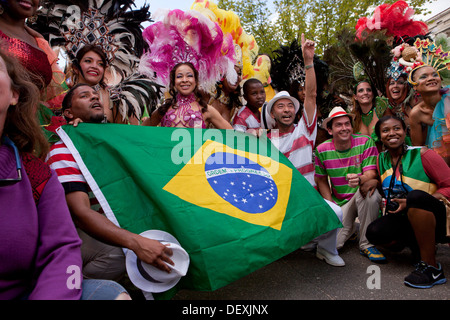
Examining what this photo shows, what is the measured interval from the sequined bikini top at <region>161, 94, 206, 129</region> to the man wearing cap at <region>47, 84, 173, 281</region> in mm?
846

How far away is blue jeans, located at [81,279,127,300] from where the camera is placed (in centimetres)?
118

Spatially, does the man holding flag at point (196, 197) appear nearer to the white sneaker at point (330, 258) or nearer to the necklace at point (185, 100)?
the white sneaker at point (330, 258)

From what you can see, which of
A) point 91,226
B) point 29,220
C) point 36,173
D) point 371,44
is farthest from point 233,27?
point 29,220

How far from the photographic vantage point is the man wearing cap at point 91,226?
5.73 feet

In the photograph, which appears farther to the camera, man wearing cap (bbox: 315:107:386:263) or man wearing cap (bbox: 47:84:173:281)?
man wearing cap (bbox: 315:107:386:263)

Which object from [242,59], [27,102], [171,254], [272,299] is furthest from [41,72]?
[242,59]

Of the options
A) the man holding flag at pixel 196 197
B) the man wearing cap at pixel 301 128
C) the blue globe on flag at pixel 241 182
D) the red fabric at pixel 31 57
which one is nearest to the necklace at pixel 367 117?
the man wearing cap at pixel 301 128

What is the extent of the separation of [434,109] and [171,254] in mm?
3282

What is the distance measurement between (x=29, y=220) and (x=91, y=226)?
2.24 ft

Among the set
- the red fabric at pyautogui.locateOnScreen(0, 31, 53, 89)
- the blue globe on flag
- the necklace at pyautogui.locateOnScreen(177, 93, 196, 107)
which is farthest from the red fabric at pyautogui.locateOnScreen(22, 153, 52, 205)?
the necklace at pyautogui.locateOnScreen(177, 93, 196, 107)

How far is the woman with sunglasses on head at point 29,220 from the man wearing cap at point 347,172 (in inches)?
106

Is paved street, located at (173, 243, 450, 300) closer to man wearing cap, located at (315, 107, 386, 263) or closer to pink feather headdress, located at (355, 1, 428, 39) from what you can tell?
man wearing cap, located at (315, 107, 386, 263)

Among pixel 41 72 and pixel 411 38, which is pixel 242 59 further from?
pixel 41 72
